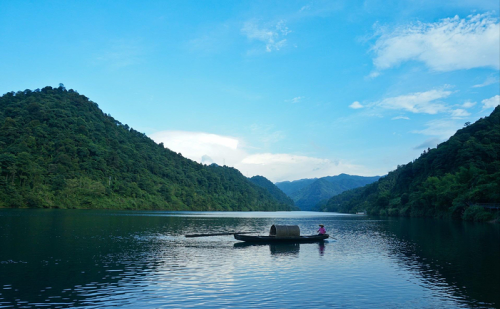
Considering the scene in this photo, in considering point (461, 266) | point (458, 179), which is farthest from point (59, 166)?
point (458, 179)

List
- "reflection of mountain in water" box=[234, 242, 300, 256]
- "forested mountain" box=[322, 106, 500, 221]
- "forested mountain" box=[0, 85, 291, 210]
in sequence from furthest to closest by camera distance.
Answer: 1. "forested mountain" box=[0, 85, 291, 210]
2. "forested mountain" box=[322, 106, 500, 221]
3. "reflection of mountain in water" box=[234, 242, 300, 256]

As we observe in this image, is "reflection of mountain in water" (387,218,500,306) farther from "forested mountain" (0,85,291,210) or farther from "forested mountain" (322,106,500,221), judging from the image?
"forested mountain" (0,85,291,210)

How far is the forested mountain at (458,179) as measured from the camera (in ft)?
320

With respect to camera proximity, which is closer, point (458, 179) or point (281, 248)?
point (281, 248)

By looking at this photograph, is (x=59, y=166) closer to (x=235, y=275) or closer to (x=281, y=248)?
(x=281, y=248)

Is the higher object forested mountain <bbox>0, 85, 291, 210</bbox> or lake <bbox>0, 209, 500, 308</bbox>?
forested mountain <bbox>0, 85, 291, 210</bbox>

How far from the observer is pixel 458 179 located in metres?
115

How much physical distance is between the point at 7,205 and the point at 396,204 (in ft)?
502

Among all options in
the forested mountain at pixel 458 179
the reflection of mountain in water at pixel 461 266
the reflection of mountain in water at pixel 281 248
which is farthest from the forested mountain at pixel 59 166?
the reflection of mountain in water at pixel 461 266

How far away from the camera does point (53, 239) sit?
40625 millimetres

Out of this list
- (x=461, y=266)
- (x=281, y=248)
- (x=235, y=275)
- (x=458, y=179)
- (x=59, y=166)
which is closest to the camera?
(x=235, y=275)

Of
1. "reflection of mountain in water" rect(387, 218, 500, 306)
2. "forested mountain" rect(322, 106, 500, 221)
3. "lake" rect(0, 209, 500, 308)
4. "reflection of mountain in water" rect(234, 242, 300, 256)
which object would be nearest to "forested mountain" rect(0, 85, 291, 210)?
"lake" rect(0, 209, 500, 308)

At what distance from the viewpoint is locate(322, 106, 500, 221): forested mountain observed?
9756 centimetres

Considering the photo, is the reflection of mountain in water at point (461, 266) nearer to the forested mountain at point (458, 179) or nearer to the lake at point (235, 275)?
the lake at point (235, 275)
